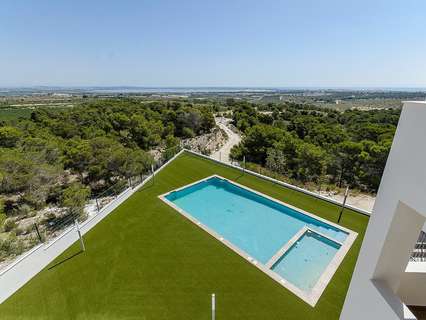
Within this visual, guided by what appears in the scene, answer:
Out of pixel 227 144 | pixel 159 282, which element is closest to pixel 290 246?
pixel 159 282

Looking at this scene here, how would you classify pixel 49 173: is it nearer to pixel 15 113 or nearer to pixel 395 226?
pixel 395 226

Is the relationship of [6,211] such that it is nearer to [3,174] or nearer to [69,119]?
[3,174]

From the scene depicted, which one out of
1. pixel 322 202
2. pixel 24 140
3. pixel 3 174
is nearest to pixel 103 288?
pixel 322 202

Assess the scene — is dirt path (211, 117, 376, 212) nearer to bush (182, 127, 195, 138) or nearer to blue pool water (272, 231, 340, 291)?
blue pool water (272, 231, 340, 291)

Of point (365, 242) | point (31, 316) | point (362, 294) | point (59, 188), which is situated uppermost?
point (365, 242)

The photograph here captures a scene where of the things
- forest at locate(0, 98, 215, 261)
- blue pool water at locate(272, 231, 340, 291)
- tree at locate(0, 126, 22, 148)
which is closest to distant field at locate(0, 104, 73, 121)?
tree at locate(0, 126, 22, 148)

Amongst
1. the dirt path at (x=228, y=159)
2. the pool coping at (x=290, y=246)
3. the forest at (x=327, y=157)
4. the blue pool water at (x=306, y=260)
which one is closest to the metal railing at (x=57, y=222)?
the pool coping at (x=290, y=246)

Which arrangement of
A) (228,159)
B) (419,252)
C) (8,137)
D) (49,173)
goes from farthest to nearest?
(228,159)
(8,137)
(49,173)
(419,252)
